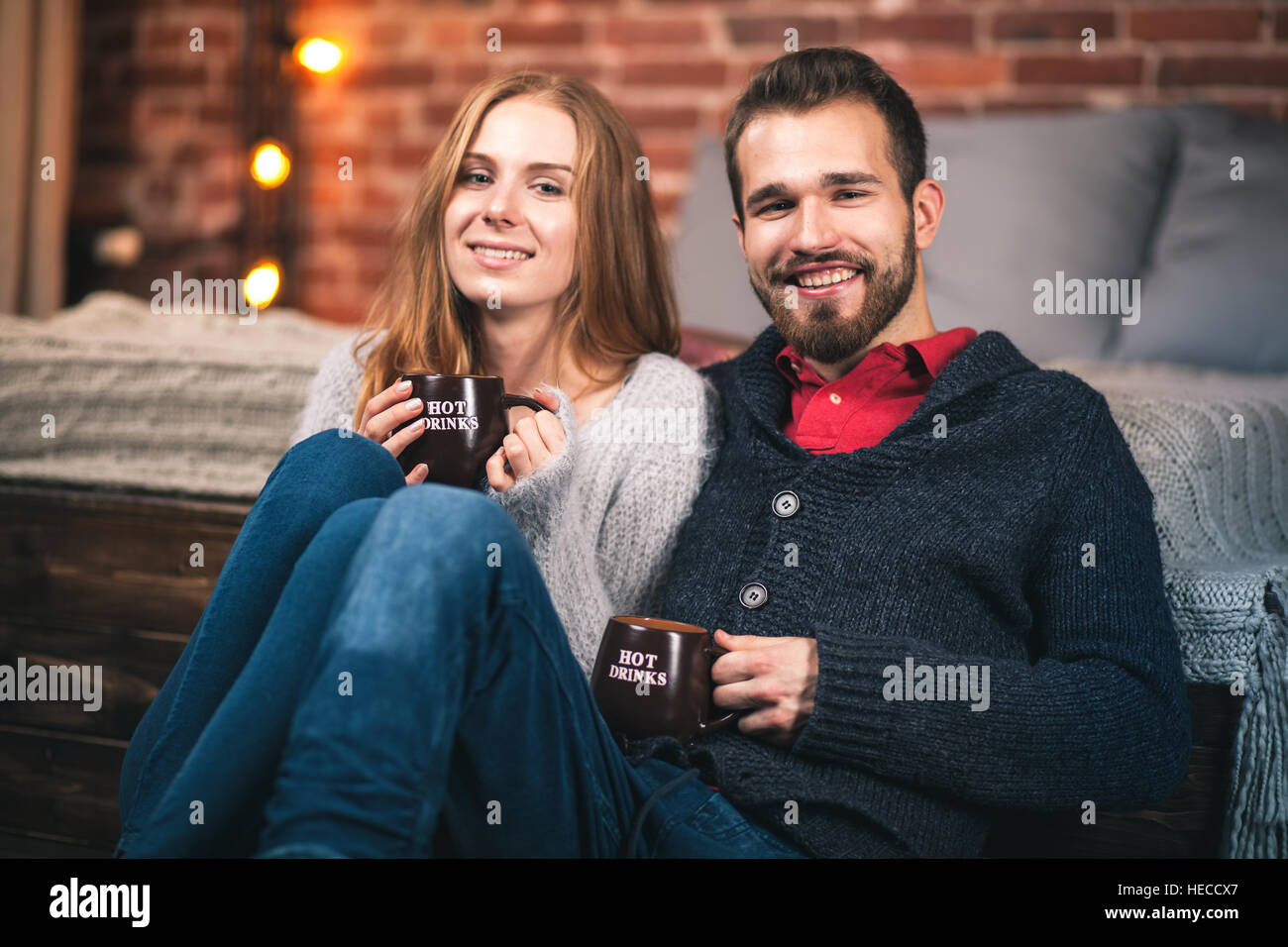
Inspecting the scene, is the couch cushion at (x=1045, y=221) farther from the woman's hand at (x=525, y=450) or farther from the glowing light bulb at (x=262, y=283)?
the glowing light bulb at (x=262, y=283)

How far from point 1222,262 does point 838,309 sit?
106cm

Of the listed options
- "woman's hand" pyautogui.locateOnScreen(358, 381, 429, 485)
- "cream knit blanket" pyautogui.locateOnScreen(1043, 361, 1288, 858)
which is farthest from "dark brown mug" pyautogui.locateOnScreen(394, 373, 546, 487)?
"cream knit blanket" pyautogui.locateOnScreen(1043, 361, 1288, 858)

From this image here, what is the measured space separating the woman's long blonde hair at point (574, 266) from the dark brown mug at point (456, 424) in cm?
22

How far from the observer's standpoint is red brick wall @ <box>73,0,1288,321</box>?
2.42m

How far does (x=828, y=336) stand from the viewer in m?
1.14

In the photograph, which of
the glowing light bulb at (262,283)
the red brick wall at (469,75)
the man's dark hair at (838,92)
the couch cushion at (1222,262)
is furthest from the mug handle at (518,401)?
the glowing light bulb at (262,283)

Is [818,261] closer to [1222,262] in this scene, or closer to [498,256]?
[498,256]

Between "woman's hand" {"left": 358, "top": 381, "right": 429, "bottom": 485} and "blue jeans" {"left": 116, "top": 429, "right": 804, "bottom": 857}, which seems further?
"woman's hand" {"left": 358, "top": 381, "right": 429, "bottom": 485}

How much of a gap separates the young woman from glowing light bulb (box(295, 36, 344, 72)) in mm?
1776

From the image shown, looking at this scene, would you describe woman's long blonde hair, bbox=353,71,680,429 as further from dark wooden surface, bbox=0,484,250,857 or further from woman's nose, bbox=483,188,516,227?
dark wooden surface, bbox=0,484,250,857

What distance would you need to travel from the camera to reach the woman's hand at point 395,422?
1.04 metres

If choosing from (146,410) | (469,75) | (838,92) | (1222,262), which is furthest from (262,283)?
(1222,262)
